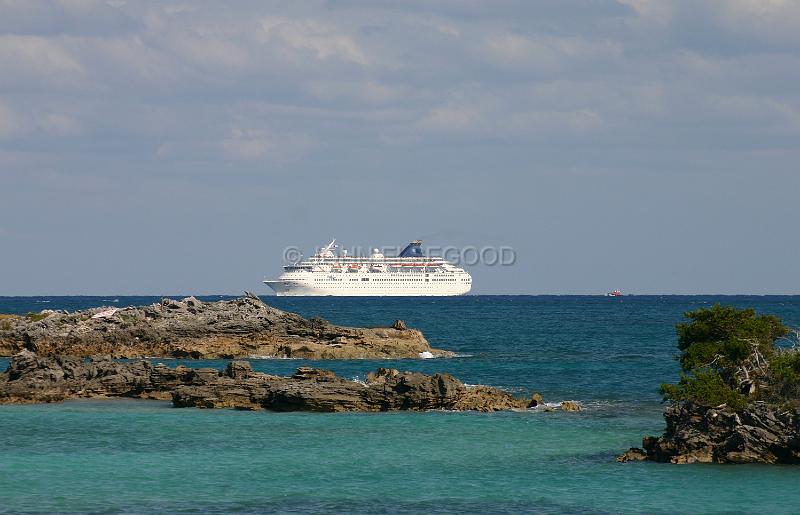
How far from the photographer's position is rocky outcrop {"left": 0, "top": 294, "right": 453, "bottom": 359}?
2404 inches

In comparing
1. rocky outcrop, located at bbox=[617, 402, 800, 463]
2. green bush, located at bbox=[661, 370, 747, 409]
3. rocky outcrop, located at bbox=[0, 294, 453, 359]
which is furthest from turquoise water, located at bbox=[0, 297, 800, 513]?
rocky outcrop, located at bbox=[0, 294, 453, 359]

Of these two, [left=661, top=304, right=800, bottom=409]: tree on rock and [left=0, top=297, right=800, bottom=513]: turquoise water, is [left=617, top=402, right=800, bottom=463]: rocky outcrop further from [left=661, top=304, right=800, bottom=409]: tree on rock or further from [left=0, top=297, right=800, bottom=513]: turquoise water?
[left=0, top=297, right=800, bottom=513]: turquoise water

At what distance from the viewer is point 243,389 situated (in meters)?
37.6

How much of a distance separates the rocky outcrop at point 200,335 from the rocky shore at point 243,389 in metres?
18.8

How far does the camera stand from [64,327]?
2511 inches

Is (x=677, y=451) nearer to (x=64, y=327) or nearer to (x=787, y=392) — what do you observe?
(x=787, y=392)

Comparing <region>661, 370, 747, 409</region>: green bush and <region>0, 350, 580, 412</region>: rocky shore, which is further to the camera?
<region>0, 350, 580, 412</region>: rocky shore

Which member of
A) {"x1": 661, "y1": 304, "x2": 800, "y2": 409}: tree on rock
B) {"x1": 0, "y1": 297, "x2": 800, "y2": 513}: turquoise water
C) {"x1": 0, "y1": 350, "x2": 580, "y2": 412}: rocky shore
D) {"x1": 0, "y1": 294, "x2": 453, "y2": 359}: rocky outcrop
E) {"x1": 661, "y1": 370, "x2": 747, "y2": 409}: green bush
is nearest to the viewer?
{"x1": 0, "y1": 297, "x2": 800, "y2": 513}: turquoise water

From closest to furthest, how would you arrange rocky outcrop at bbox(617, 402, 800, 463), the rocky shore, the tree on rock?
rocky outcrop at bbox(617, 402, 800, 463) < the tree on rock < the rocky shore

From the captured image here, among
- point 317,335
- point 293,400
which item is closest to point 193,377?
point 293,400

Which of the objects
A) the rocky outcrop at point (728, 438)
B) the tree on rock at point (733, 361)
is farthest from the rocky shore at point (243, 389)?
the rocky outcrop at point (728, 438)

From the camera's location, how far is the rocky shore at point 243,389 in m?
36.6

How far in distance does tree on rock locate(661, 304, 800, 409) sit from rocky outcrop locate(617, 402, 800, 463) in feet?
1.50

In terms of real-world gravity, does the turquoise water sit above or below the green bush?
below
